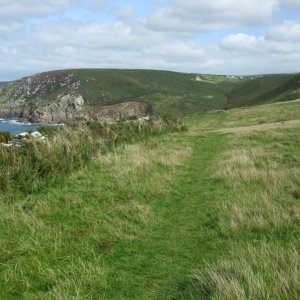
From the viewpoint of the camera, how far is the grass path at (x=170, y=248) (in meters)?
6.43

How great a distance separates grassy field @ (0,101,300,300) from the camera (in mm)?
6168

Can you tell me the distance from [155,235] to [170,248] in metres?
0.88

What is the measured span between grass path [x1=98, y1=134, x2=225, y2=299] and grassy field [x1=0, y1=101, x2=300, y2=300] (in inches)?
0.8

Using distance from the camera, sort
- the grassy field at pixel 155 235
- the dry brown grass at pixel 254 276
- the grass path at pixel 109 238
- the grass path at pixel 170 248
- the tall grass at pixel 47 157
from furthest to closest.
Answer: the tall grass at pixel 47 157, the grass path at pixel 109 238, the grass path at pixel 170 248, the grassy field at pixel 155 235, the dry brown grass at pixel 254 276

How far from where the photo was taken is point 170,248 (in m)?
8.01

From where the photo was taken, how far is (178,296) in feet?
19.5

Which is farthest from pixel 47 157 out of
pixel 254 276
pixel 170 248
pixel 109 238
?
pixel 254 276

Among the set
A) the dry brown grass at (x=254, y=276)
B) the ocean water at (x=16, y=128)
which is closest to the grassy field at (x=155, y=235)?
the dry brown grass at (x=254, y=276)

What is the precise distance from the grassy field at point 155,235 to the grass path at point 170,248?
0.02 m

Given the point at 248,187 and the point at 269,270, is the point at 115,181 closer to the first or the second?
the point at 248,187

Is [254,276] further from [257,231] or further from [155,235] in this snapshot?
[155,235]

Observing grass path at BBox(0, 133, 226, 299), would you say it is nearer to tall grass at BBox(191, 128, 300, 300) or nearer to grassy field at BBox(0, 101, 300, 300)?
grassy field at BBox(0, 101, 300, 300)

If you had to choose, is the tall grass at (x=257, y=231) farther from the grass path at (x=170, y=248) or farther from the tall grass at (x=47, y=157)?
the tall grass at (x=47, y=157)

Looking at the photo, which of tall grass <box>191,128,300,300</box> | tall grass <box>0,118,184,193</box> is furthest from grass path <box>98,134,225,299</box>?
tall grass <box>0,118,184,193</box>
